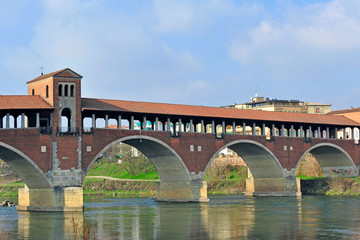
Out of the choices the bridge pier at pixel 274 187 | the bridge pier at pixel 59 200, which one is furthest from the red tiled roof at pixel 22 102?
the bridge pier at pixel 274 187

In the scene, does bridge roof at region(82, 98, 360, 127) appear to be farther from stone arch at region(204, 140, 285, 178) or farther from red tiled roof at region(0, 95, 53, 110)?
red tiled roof at region(0, 95, 53, 110)

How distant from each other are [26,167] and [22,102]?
20.6 feet

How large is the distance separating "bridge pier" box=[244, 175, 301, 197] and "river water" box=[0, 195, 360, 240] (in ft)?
45.7

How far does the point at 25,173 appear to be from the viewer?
59344 millimetres

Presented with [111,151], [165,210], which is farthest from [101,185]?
[165,210]

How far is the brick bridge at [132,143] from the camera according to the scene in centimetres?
5766

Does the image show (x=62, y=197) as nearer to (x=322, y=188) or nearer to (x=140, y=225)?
(x=140, y=225)

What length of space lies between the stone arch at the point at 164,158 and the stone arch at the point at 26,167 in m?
11.2

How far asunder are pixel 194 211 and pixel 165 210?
3.79 m

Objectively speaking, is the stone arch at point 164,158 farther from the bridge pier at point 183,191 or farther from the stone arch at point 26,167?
the stone arch at point 26,167

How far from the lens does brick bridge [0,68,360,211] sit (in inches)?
2270

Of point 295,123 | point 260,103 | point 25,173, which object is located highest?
point 260,103

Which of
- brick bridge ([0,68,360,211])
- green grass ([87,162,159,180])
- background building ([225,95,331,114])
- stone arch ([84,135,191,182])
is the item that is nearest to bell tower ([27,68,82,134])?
brick bridge ([0,68,360,211])

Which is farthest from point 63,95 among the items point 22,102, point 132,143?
point 132,143
